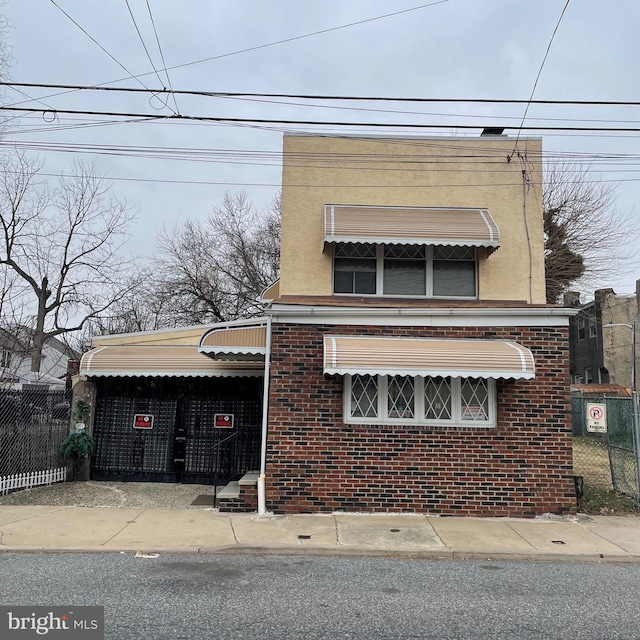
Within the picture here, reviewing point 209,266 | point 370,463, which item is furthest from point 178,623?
point 209,266

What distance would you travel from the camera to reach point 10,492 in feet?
31.6

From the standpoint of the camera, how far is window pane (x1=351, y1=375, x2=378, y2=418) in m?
8.81

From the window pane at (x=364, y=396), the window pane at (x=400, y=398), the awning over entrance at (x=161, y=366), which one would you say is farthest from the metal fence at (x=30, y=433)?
the window pane at (x=400, y=398)

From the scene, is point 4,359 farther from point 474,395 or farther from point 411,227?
point 474,395

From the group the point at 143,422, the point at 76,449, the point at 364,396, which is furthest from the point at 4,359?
the point at 364,396

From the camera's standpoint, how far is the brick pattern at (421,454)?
8.54 metres

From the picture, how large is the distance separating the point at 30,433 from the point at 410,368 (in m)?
7.02

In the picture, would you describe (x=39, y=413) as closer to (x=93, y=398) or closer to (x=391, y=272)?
(x=93, y=398)

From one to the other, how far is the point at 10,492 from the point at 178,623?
6725 millimetres

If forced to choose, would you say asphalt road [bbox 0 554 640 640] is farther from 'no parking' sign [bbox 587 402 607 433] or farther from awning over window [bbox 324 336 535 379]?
'no parking' sign [bbox 587 402 607 433]

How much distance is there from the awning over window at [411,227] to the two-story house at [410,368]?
1.1 inches

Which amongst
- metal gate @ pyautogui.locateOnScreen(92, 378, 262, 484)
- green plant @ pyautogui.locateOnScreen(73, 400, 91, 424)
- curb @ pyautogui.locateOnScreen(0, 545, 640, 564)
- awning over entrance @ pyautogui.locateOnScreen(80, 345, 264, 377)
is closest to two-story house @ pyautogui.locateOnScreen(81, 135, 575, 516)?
awning over entrance @ pyautogui.locateOnScreen(80, 345, 264, 377)

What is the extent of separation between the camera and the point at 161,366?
10844 mm

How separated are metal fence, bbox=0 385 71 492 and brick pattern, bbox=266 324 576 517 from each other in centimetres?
469
